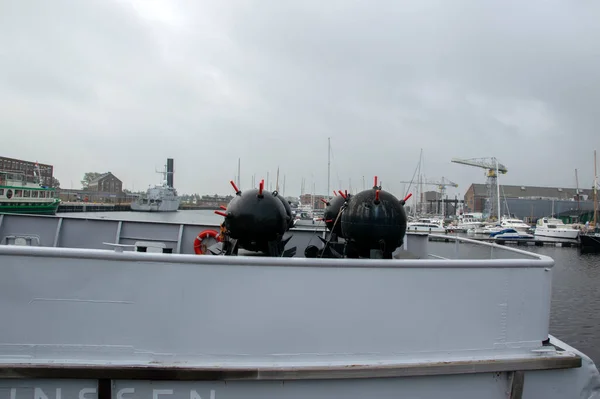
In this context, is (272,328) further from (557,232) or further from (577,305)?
(557,232)

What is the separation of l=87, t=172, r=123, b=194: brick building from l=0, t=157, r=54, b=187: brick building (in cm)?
4792

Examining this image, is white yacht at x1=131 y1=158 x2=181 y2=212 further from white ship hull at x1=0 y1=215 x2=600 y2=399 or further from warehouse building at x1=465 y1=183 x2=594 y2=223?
white ship hull at x1=0 y1=215 x2=600 y2=399

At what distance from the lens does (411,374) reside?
137 inches

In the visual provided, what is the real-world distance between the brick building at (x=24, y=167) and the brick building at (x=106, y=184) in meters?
47.9

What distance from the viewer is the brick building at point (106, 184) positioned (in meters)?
153

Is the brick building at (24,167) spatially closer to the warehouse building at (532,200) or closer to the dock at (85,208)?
the dock at (85,208)

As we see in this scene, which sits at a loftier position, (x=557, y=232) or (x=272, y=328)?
(x=272, y=328)

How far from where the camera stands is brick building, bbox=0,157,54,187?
287 ft

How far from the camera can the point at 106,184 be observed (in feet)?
512

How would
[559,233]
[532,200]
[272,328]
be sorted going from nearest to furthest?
[272,328], [559,233], [532,200]

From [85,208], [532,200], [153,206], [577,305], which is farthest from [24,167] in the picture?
[532,200]

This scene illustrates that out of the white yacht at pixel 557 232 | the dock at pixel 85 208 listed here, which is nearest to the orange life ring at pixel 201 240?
the white yacht at pixel 557 232

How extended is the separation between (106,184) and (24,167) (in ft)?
208

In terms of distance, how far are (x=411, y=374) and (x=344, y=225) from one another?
6.52 feet
